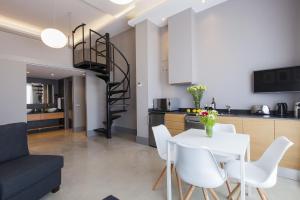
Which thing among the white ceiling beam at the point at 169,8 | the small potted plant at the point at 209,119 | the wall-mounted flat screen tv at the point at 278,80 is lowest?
the small potted plant at the point at 209,119

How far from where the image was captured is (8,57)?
4.11 m

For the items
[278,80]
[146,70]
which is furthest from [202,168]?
[146,70]

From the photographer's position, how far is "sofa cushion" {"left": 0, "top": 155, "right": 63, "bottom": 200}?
64.4 inches

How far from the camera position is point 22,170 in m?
1.82

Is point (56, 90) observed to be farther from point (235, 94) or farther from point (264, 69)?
point (264, 69)

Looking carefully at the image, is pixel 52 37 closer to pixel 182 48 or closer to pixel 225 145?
pixel 182 48

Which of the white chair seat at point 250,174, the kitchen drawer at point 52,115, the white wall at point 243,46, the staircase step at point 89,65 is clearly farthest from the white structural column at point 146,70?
the kitchen drawer at point 52,115

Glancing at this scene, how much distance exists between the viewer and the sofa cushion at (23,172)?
1.64 meters

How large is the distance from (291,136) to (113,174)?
2933mm

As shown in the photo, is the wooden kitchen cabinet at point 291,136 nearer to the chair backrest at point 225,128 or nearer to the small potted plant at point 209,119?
the chair backrest at point 225,128

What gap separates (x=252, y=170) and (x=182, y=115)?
2098 millimetres

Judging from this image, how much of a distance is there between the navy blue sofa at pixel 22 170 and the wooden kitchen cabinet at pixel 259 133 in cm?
314

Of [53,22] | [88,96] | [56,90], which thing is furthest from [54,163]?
[56,90]

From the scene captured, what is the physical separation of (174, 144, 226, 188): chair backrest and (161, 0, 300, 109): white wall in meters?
2.47
